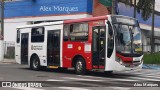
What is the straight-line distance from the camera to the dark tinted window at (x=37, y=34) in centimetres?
2338

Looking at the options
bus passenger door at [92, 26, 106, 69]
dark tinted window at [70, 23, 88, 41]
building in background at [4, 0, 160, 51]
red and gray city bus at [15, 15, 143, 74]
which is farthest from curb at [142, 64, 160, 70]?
building in background at [4, 0, 160, 51]

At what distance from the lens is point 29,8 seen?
144 feet

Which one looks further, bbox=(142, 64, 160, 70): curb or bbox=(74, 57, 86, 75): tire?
bbox=(142, 64, 160, 70): curb

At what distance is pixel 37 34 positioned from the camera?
942 inches

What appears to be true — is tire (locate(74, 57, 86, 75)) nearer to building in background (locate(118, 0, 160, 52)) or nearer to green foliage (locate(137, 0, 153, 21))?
building in background (locate(118, 0, 160, 52))

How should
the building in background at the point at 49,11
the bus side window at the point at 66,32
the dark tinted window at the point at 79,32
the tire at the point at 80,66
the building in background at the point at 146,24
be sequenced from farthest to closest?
the building in background at the point at 146,24 → the building in background at the point at 49,11 → the bus side window at the point at 66,32 → the tire at the point at 80,66 → the dark tinted window at the point at 79,32

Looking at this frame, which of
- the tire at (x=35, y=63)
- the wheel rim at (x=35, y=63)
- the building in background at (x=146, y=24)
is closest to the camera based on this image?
the tire at (x=35, y=63)

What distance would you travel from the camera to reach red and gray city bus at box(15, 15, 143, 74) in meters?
18.8

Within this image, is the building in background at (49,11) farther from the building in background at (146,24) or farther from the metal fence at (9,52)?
the metal fence at (9,52)

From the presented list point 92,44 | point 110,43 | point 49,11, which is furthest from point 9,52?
point 110,43

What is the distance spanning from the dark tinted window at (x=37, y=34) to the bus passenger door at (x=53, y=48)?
0.83 metres

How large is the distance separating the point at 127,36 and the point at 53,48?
16.7ft

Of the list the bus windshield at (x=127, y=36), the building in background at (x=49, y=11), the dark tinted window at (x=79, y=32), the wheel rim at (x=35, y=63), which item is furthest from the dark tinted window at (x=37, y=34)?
the building in background at (x=49, y=11)

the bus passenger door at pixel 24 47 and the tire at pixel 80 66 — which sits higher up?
the bus passenger door at pixel 24 47
